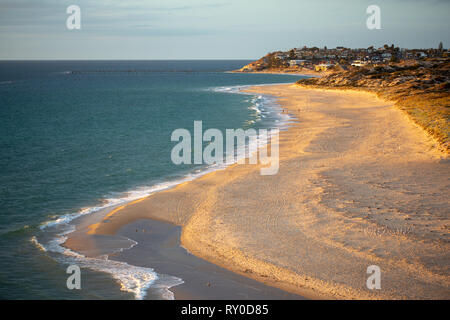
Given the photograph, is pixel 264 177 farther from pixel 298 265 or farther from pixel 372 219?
pixel 298 265

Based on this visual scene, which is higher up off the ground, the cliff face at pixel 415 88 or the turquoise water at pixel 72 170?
the cliff face at pixel 415 88

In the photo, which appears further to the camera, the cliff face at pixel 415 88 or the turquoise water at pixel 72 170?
the cliff face at pixel 415 88

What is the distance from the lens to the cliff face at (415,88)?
115 ft

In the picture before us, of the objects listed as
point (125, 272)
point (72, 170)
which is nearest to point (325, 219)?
point (125, 272)

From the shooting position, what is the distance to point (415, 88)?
6162cm

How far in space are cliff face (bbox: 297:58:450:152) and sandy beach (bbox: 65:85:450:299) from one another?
5.65 meters

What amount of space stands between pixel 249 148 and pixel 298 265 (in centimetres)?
2001

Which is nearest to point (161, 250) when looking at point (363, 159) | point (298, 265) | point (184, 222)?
point (184, 222)

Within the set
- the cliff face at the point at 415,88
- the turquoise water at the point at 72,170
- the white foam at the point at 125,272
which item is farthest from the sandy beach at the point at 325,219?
the cliff face at the point at 415,88

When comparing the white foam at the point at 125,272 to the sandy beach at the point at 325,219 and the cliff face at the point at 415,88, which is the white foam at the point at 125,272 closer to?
the sandy beach at the point at 325,219

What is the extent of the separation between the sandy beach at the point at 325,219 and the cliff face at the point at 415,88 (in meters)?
5.65

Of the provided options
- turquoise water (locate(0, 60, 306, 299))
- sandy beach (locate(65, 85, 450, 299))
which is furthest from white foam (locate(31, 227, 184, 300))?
sandy beach (locate(65, 85, 450, 299))

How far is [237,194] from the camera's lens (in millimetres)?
21062

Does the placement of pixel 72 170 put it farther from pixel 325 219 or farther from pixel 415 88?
pixel 415 88
